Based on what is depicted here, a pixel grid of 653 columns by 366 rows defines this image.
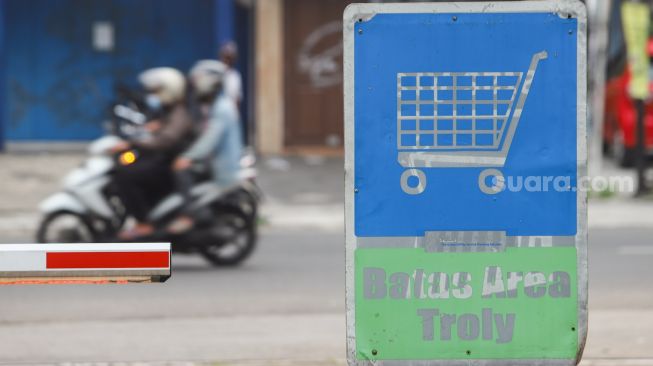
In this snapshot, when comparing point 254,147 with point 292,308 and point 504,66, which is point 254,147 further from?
point 504,66

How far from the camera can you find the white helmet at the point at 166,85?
1187 centimetres

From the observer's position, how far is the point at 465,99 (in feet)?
15.0

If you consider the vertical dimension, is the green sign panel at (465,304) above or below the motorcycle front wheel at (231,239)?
above

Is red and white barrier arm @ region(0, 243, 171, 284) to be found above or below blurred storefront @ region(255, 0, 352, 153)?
below

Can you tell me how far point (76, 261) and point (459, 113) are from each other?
1.29m

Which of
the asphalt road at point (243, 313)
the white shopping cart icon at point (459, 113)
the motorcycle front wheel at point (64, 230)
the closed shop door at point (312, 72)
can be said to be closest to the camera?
the white shopping cart icon at point (459, 113)

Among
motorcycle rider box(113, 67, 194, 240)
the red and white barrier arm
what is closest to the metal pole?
motorcycle rider box(113, 67, 194, 240)

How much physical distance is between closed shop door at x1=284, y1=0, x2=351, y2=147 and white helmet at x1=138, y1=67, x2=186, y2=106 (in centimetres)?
1120

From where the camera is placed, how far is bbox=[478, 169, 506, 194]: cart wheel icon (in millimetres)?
4578

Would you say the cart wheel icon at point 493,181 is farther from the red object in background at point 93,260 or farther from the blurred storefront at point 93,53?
the blurred storefront at point 93,53

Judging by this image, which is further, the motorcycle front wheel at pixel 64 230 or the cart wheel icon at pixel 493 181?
the motorcycle front wheel at pixel 64 230

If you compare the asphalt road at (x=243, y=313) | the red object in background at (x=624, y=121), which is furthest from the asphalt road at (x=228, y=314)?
the red object in background at (x=624, y=121)

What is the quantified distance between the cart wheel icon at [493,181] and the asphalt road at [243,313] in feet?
8.27

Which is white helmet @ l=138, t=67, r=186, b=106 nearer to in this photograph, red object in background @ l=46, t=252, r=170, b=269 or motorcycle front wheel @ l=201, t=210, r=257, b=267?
motorcycle front wheel @ l=201, t=210, r=257, b=267
